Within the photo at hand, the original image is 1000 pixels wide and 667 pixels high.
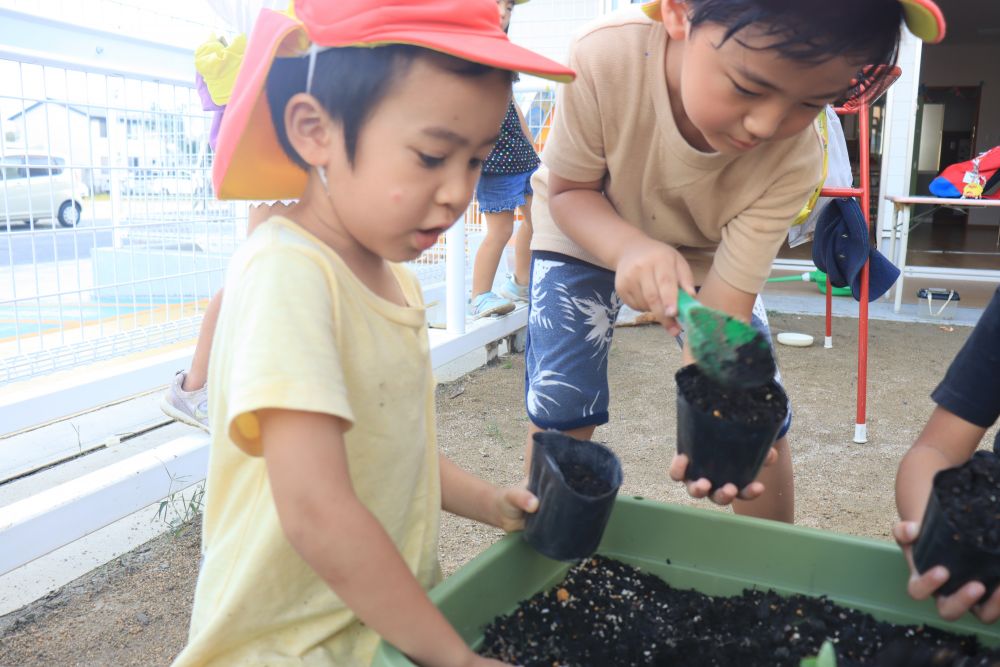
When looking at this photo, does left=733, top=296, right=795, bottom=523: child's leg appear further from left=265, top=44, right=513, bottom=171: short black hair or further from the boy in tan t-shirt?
left=265, top=44, right=513, bottom=171: short black hair

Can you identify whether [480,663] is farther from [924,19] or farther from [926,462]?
[924,19]

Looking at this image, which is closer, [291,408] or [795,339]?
[291,408]

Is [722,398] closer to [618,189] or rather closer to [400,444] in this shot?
[400,444]

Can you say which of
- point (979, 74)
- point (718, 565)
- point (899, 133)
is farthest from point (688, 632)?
point (979, 74)

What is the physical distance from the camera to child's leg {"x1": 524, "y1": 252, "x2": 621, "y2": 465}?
5.74 feet

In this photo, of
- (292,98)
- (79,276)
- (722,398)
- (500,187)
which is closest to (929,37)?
→ (722,398)

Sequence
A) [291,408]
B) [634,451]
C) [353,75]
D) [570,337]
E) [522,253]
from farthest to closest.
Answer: [522,253]
[634,451]
[570,337]
[353,75]
[291,408]

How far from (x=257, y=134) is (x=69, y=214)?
145 centimetres

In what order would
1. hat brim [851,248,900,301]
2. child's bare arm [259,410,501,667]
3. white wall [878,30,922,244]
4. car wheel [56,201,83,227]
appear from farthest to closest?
white wall [878,30,922,244], hat brim [851,248,900,301], car wheel [56,201,83,227], child's bare arm [259,410,501,667]

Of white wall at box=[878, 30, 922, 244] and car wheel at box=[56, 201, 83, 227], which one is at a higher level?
white wall at box=[878, 30, 922, 244]

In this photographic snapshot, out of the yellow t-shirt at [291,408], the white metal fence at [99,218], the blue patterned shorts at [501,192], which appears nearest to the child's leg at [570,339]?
the yellow t-shirt at [291,408]

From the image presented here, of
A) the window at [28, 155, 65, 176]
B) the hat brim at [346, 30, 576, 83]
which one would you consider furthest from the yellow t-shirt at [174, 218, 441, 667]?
the window at [28, 155, 65, 176]

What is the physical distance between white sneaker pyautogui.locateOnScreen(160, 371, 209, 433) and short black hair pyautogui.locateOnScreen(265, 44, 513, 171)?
60.7 inches

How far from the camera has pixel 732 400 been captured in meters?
1.15
